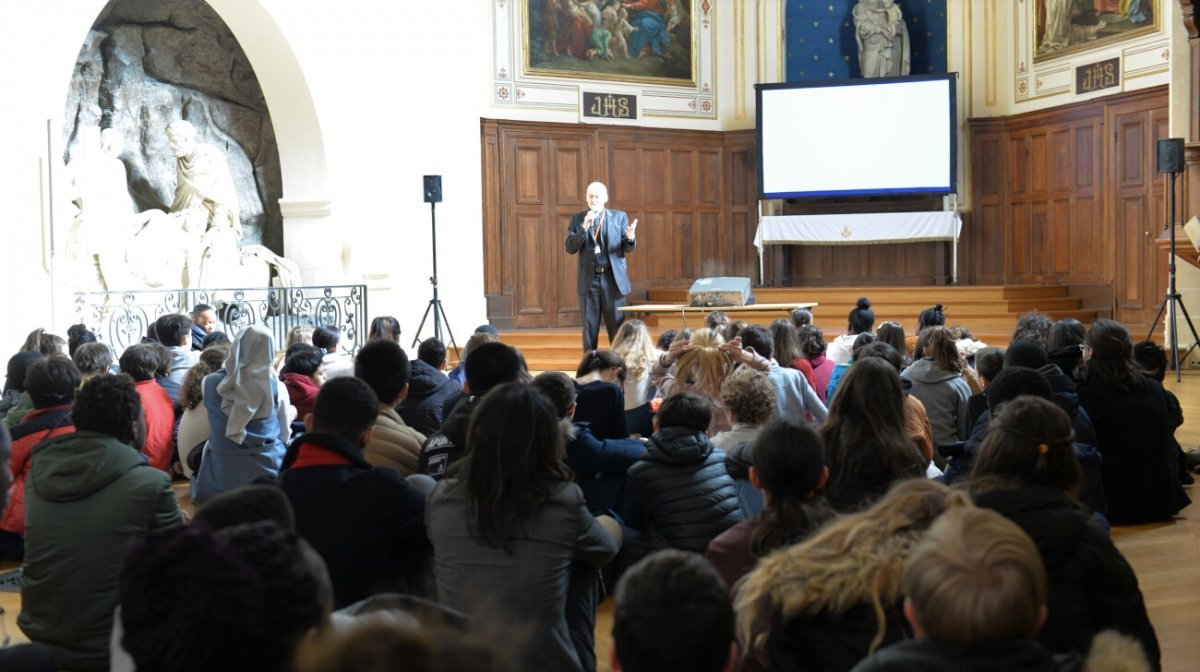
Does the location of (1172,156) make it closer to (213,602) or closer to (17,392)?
(17,392)

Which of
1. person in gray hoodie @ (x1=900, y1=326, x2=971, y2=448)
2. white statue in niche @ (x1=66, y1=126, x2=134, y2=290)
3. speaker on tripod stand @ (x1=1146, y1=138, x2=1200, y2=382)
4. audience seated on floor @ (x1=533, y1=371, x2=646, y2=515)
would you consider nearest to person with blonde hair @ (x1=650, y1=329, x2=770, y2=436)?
person in gray hoodie @ (x1=900, y1=326, x2=971, y2=448)

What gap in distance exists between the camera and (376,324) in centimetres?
696

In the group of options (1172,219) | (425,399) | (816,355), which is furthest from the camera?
(1172,219)

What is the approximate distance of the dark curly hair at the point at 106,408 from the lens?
3.11m

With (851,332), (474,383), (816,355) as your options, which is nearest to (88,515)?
(474,383)

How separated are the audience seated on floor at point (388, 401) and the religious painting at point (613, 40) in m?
9.40

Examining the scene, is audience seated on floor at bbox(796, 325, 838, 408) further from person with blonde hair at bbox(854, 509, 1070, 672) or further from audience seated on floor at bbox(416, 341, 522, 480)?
person with blonde hair at bbox(854, 509, 1070, 672)

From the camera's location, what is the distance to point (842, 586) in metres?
2.06

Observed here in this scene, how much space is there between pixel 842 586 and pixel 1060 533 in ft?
1.97

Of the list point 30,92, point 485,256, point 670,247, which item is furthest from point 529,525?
point 670,247

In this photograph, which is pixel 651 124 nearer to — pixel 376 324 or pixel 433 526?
pixel 376 324

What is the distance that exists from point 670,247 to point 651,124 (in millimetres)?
1372

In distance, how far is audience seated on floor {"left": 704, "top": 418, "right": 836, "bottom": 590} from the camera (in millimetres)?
2477

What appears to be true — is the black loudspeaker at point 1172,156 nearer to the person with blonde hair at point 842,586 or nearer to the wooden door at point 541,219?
the wooden door at point 541,219
